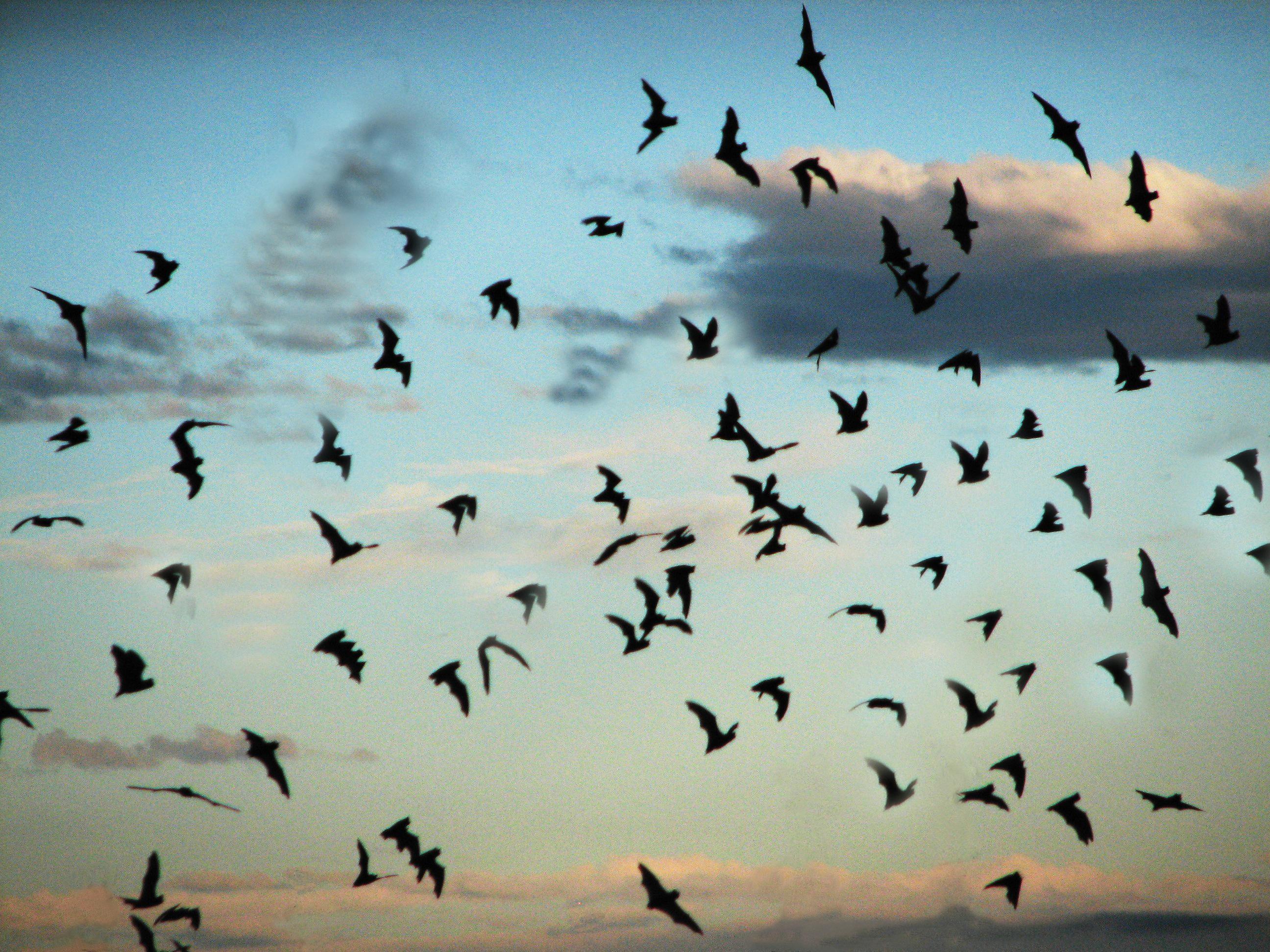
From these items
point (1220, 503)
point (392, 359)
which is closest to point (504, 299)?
point (392, 359)

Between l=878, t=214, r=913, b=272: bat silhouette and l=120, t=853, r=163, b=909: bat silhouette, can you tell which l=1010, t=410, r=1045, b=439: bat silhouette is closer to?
l=878, t=214, r=913, b=272: bat silhouette

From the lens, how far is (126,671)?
32.1m

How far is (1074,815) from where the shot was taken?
3938 centimetres

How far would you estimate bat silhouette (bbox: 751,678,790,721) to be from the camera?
134 ft

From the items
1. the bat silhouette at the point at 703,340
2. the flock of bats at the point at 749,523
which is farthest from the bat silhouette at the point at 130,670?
the bat silhouette at the point at 703,340

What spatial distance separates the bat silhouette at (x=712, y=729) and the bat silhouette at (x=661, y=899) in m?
5.02

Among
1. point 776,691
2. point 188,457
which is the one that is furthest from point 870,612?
point 188,457

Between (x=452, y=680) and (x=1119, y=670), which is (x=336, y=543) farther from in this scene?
(x=1119, y=670)

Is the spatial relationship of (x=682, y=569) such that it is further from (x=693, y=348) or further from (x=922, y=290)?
(x=922, y=290)

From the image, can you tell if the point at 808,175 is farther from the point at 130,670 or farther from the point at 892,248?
the point at 130,670

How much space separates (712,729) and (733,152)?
16.2 m

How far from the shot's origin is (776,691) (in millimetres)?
41656

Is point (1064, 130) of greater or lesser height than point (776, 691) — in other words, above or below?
above

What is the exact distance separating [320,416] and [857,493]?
51.6 ft
